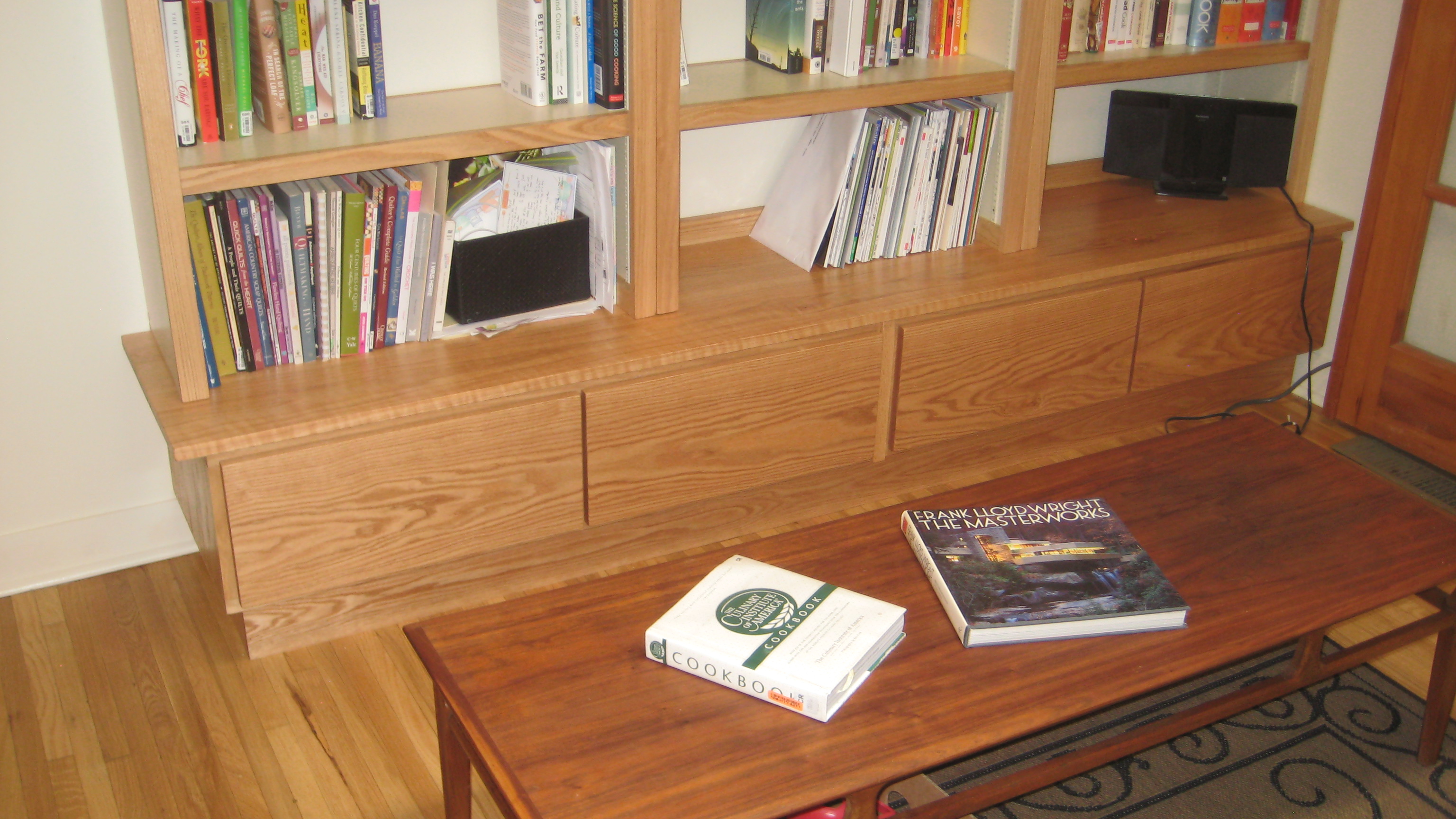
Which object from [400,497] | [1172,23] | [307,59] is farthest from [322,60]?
[1172,23]

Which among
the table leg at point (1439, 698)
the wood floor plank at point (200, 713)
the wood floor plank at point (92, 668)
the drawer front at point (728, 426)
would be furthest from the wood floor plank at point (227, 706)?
the table leg at point (1439, 698)

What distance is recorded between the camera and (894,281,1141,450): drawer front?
2.47 m

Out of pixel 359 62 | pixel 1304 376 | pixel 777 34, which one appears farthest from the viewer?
pixel 1304 376

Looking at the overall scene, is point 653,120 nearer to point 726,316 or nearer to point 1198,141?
point 726,316

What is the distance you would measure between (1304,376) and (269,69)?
238 centimetres

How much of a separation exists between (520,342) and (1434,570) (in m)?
1.44

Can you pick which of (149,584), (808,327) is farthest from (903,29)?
(149,584)

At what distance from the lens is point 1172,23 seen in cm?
273

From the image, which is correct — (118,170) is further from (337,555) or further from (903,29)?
Result: (903,29)

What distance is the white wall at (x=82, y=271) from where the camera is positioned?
2.02m

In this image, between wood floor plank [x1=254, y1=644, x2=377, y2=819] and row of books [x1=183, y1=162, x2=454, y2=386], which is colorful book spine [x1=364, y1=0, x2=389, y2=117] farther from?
wood floor plank [x1=254, y1=644, x2=377, y2=819]

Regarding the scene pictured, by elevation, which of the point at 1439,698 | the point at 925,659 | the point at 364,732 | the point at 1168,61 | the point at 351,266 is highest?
the point at 1168,61

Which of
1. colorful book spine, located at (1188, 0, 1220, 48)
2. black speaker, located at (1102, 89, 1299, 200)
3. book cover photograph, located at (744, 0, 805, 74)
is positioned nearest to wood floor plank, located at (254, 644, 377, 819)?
book cover photograph, located at (744, 0, 805, 74)

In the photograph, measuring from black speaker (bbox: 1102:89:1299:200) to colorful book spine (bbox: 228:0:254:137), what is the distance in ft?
6.17
